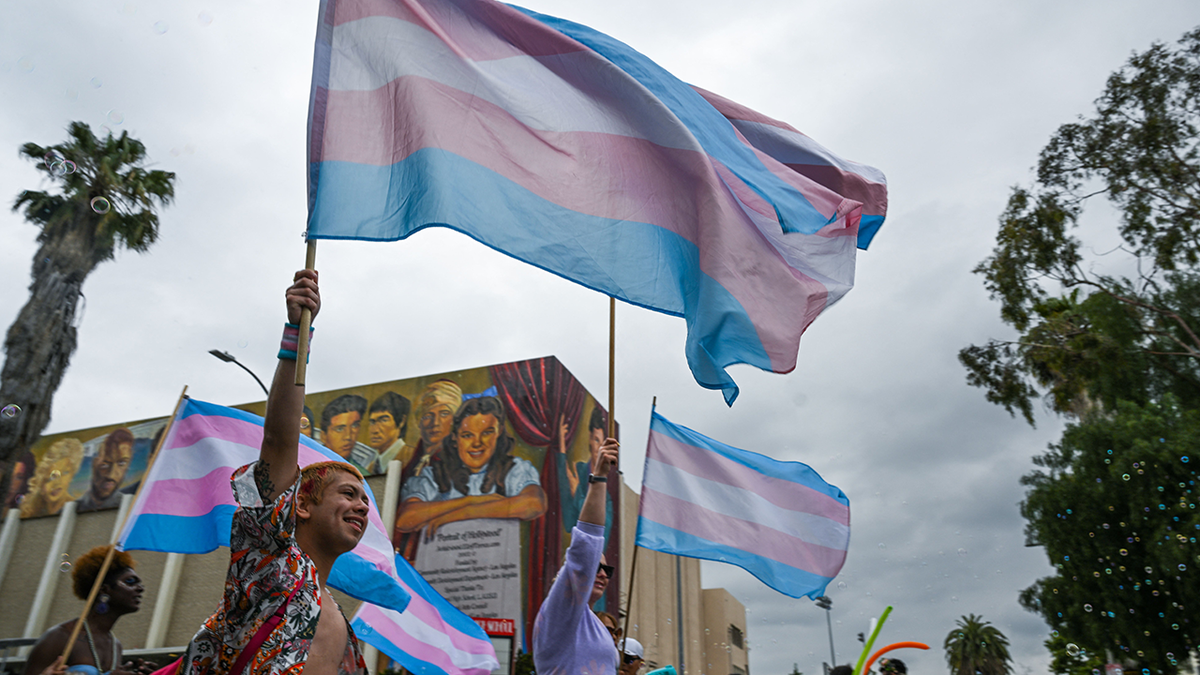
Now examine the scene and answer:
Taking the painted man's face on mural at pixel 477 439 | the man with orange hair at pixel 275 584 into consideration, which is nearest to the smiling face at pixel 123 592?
the man with orange hair at pixel 275 584

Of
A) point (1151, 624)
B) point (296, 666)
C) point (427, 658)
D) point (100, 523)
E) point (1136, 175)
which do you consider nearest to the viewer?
point (296, 666)

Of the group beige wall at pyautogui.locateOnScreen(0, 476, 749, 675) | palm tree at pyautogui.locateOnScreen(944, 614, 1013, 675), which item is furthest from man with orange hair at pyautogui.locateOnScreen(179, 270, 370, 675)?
palm tree at pyautogui.locateOnScreen(944, 614, 1013, 675)

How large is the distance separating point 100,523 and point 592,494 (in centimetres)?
3429

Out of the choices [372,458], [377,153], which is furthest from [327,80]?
[372,458]

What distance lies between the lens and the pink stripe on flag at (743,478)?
22.2 feet

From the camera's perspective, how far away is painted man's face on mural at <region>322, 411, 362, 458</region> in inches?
1158

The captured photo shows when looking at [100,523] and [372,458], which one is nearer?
[372,458]

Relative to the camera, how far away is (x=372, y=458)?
94.1 feet

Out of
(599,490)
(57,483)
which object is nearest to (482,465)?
(57,483)

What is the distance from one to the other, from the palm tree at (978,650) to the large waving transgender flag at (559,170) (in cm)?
5602

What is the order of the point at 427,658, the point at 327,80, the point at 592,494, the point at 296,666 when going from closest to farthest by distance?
the point at 296,666 < the point at 327,80 < the point at 592,494 < the point at 427,658

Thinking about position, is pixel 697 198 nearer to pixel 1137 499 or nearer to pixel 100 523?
pixel 1137 499

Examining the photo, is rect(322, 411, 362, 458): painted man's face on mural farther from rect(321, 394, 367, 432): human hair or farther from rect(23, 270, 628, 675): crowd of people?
rect(23, 270, 628, 675): crowd of people

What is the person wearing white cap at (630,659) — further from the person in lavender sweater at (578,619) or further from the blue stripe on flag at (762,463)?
the blue stripe on flag at (762,463)
